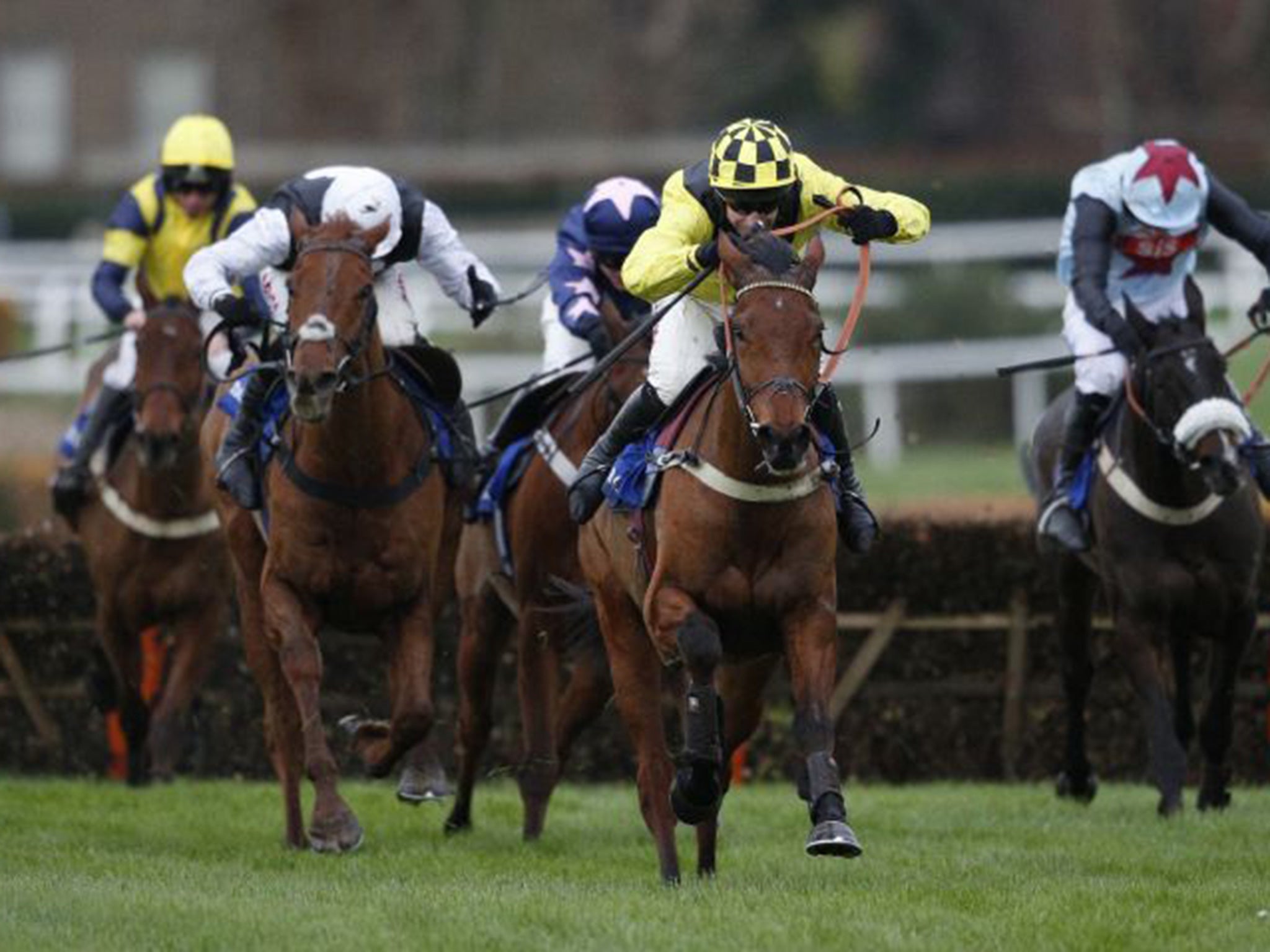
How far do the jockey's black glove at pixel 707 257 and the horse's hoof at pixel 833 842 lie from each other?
1.74 meters

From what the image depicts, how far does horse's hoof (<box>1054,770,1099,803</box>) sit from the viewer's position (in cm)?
1321

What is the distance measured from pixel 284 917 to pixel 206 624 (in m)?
5.33

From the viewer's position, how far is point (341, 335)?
34.4 feet

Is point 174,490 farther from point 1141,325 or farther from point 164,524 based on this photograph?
point 1141,325

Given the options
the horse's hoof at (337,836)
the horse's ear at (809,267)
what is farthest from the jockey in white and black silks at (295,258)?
the horse's ear at (809,267)

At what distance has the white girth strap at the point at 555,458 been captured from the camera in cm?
1171

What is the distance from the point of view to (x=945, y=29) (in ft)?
144

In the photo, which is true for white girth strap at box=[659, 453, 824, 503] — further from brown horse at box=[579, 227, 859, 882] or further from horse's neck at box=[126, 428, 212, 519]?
horse's neck at box=[126, 428, 212, 519]

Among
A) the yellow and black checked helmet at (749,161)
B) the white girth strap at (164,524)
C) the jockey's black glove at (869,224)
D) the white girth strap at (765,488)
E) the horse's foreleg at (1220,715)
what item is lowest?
the horse's foreleg at (1220,715)

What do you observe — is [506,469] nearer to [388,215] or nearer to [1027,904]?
[388,215]

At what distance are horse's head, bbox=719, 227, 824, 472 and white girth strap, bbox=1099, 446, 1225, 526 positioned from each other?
10.7 ft

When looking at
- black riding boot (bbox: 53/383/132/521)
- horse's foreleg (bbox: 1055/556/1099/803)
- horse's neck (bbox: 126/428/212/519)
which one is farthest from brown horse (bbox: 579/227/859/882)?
black riding boot (bbox: 53/383/132/521)

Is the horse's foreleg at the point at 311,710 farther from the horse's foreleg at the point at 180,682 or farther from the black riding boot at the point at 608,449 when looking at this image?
the horse's foreleg at the point at 180,682

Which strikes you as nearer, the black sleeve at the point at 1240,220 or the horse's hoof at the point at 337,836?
the horse's hoof at the point at 337,836
